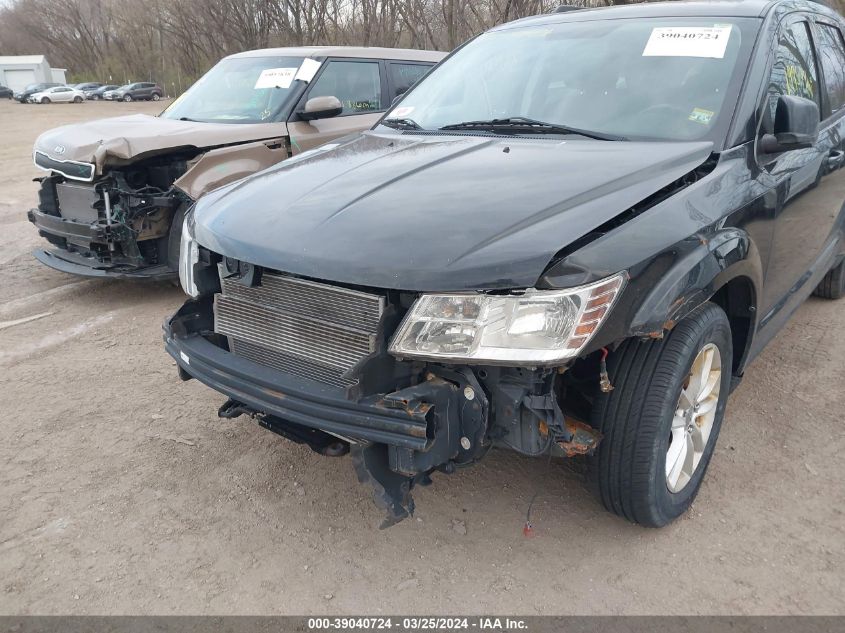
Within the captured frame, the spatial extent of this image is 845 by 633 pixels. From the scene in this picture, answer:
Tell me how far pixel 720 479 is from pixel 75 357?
12.6 feet

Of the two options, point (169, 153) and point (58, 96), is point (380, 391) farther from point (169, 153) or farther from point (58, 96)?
point (58, 96)

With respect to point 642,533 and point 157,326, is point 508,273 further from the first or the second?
point 157,326

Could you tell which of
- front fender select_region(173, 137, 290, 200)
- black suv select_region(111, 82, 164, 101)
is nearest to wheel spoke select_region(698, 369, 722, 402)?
front fender select_region(173, 137, 290, 200)

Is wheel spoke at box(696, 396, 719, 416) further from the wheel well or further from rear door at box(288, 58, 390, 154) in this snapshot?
rear door at box(288, 58, 390, 154)

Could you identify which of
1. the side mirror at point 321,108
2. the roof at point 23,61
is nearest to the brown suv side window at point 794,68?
the side mirror at point 321,108

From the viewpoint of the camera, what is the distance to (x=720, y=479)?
2.94 m

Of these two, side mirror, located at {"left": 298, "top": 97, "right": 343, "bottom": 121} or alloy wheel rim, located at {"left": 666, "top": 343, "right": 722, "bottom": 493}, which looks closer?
alloy wheel rim, located at {"left": 666, "top": 343, "right": 722, "bottom": 493}

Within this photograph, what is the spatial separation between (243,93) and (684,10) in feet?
13.2

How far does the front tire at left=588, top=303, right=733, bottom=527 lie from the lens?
226 centimetres

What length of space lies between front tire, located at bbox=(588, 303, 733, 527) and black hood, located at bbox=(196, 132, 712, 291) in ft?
1.71

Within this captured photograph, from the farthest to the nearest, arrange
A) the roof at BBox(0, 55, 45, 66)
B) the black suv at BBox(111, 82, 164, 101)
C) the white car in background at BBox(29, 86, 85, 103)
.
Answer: the roof at BBox(0, 55, 45, 66) → the black suv at BBox(111, 82, 164, 101) → the white car in background at BBox(29, 86, 85, 103)

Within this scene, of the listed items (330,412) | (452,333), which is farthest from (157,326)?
(452,333)

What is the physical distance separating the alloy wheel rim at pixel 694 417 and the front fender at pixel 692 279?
294mm

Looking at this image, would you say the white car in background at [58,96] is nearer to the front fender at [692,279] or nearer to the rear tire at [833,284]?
the rear tire at [833,284]
